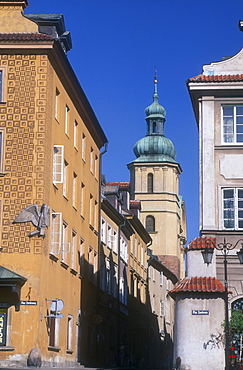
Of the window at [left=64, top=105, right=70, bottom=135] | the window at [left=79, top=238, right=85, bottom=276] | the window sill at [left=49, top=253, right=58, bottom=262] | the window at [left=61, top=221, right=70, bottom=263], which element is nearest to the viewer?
the window sill at [left=49, top=253, right=58, bottom=262]

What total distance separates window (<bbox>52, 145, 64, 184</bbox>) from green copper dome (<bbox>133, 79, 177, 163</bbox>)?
235ft

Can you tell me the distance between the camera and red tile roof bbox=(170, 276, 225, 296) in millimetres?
29578

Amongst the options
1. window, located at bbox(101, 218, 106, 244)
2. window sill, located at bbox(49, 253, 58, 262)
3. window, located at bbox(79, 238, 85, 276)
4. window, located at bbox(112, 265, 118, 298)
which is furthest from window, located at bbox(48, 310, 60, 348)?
window, located at bbox(112, 265, 118, 298)

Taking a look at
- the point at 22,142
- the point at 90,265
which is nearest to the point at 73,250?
the point at 90,265

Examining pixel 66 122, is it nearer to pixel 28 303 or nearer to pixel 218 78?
pixel 218 78

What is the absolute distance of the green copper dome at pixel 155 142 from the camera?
107062 mm

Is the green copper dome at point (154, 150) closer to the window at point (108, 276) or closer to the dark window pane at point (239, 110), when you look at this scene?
the window at point (108, 276)

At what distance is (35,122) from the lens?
1275 inches

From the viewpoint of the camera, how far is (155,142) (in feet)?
355

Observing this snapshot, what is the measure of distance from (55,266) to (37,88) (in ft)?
25.1

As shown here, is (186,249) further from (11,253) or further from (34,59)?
(34,59)

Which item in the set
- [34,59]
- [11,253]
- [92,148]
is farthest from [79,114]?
[11,253]

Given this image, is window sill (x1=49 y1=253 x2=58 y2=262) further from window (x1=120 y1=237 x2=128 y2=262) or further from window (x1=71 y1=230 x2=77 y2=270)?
window (x1=120 y1=237 x2=128 y2=262)

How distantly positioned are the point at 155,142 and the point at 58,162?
7495 cm
